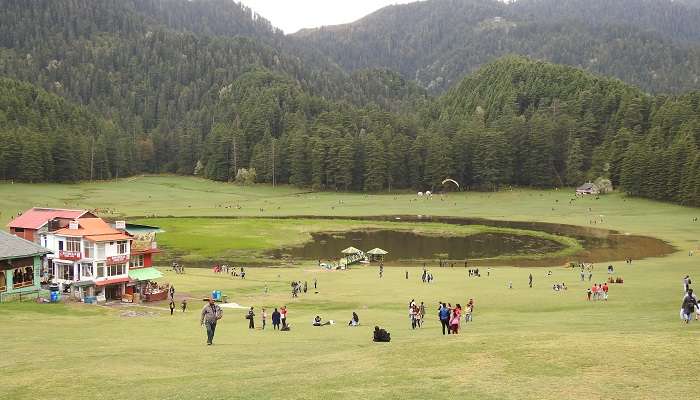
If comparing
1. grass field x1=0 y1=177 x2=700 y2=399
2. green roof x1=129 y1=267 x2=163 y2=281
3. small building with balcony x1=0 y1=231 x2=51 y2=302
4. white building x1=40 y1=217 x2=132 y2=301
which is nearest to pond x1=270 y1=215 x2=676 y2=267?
grass field x1=0 y1=177 x2=700 y2=399

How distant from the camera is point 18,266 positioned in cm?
4881

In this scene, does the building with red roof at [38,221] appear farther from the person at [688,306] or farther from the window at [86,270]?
the person at [688,306]

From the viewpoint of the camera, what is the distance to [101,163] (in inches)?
7357

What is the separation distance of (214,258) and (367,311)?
134ft

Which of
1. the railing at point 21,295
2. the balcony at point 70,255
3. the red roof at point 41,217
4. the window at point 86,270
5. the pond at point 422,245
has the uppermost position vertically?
the red roof at point 41,217

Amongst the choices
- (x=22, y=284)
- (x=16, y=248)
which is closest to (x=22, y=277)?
(x=22, y=284)

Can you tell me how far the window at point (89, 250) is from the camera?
176 ft

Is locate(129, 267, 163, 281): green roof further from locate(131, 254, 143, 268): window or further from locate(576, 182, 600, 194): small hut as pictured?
locate(576, 182, 600, 194): small hut

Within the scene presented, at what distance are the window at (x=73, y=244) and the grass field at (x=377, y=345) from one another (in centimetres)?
810

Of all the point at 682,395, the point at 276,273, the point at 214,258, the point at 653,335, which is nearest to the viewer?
the point at 682,395

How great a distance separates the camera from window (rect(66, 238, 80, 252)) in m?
54.0

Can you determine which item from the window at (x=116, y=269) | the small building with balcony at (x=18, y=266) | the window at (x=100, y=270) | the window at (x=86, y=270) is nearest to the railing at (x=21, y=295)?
the small building with balcony at (x=18, y=266)

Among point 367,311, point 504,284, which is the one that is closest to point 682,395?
point 367,311

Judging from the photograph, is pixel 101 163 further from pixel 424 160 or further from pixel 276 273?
pixel 276 273
